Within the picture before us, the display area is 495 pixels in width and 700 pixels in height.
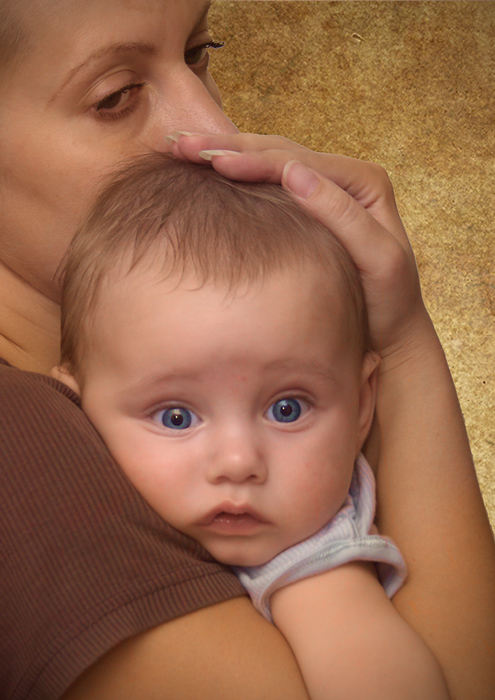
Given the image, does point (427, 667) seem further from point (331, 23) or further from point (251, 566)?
point (331, 23)

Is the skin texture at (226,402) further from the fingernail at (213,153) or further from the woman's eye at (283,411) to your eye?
the fingernail at (213,153)

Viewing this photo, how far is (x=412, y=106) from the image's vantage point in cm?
180

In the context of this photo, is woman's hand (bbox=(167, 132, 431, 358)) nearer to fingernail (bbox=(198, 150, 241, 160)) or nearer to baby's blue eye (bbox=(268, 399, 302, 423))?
fingernail (bbox=(198, 150, 241, 160))

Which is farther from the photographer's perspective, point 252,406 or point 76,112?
point 76,112

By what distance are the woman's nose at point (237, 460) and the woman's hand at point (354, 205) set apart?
0.80 ft

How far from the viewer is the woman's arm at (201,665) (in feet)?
1.92

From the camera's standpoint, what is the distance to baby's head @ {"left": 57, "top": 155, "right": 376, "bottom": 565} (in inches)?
25.6

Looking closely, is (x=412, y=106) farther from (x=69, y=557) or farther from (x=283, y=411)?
(x=69, y=557)

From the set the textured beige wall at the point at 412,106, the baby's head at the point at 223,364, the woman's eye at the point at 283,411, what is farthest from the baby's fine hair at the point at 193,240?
the textured beige wall at the point at 412,106

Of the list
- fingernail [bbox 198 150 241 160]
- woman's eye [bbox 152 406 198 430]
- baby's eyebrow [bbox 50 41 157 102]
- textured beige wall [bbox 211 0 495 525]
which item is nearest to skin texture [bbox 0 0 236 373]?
baby's eyebrow [bbox 50 41 157 102]

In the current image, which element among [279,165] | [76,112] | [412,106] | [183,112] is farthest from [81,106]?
[412,106]

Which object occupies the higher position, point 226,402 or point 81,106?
point 81,106

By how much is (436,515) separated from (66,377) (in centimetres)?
41

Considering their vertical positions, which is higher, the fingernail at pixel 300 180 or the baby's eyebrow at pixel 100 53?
the baby's eyebrow at pixel 100 53
